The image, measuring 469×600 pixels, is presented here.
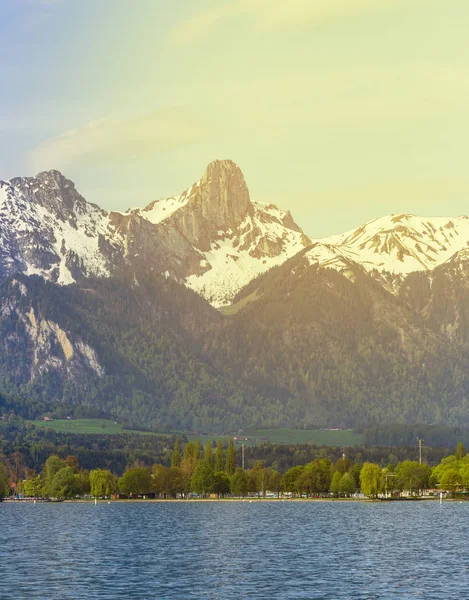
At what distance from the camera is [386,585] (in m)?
169

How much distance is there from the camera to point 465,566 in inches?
7598

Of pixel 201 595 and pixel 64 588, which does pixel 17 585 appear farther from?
pixel 201 595

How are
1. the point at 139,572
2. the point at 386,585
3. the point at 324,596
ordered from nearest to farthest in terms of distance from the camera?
the point at 324,596, the point at 386,585, the point at 139,572

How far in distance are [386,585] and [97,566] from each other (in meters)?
50.4

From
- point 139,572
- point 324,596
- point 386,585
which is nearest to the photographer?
point 324,596

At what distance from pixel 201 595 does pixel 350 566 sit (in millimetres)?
41152

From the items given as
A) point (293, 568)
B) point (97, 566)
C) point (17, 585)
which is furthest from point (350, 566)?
point (17, 585)

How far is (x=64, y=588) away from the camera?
6580 inches

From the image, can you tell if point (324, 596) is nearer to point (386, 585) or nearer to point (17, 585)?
point (386, 585)

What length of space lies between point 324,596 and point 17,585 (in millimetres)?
42257

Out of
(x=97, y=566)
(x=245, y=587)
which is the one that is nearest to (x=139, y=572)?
(x=97, y=566)

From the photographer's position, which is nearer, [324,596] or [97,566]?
[324,596]

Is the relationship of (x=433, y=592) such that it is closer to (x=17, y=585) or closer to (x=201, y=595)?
(x=201, y=595)

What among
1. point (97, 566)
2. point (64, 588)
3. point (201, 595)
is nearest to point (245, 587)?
point (201, 595)
